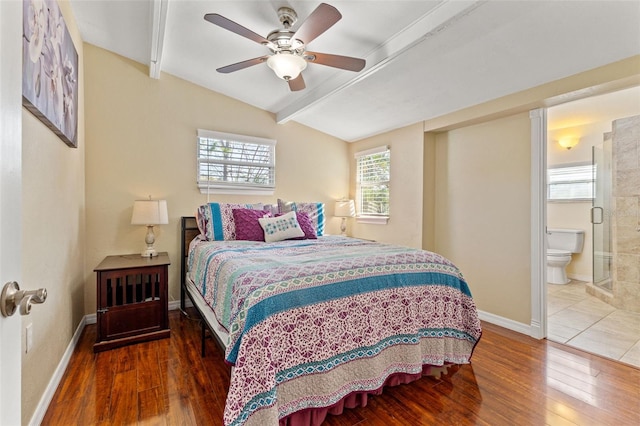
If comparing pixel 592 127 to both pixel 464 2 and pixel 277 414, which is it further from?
pixel 277 414

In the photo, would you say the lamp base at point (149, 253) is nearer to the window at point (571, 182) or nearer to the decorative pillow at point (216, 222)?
the decorative pillow at point (216, 222)

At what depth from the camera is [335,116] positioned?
4.08 metres

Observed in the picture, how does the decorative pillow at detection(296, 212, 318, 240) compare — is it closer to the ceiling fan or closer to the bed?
the bed

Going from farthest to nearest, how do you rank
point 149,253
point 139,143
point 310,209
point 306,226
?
1. point 310,209
2. point 306,226
3. point 139,143
4. point 149,253

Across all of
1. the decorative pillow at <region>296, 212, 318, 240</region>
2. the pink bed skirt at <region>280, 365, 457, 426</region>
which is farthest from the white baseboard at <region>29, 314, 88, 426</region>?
the decorative pillow at <region>296, 212, 318, 240</region>

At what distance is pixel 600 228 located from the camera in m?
4.04

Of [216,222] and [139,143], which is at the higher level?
[139,143]

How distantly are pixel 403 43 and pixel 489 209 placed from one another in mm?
1953

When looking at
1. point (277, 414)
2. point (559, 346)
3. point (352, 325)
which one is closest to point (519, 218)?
point (559, 346)

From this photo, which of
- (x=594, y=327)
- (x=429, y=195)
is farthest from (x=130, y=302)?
(x=594, y=327)

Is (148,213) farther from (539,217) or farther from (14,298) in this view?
(539,217)

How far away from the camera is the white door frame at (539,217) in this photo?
2746 mm

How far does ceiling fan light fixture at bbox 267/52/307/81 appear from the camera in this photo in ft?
7.14

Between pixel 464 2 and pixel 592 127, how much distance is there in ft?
13.7
